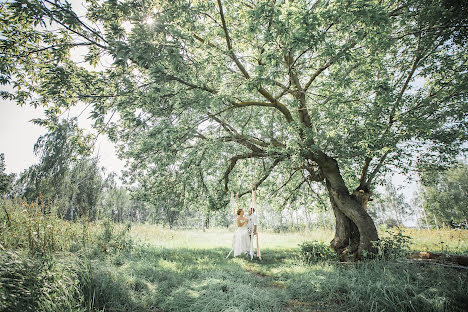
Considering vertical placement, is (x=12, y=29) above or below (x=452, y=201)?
above

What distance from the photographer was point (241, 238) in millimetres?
8422

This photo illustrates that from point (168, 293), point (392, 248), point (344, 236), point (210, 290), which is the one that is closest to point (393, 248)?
point (392, 248)

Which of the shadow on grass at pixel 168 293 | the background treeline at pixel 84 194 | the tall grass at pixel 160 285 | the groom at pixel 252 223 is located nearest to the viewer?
the tall grass at pixel 160 285

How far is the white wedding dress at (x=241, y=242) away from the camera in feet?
26.9

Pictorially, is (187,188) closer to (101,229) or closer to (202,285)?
(101,229)

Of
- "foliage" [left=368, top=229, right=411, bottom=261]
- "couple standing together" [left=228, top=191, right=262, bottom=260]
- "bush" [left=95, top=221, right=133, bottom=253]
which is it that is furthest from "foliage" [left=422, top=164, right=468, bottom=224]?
"bush" [left=95, top=221, right=133, bottom=253]

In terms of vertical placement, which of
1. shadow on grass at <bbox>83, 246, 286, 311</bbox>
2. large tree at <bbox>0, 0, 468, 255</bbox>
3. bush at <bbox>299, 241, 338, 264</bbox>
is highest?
large tree at <bbox>0, 0, 468, 255</bbox>

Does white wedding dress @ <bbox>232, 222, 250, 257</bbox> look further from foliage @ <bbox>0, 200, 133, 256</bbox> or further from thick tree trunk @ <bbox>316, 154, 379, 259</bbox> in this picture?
foliage @ <bbox>0, 200, 133, 256</bbox>

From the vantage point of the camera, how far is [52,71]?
4059mm

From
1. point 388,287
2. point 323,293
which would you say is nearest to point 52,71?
point 323,293

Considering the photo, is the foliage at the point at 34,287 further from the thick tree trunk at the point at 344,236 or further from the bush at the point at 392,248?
the thick tree trunk at the point at 344,236

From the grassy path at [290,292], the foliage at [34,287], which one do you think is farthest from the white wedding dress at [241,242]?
the foliage at [34,287]

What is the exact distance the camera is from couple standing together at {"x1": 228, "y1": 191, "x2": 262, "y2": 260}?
8148mm

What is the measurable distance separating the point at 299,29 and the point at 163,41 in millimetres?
2385
